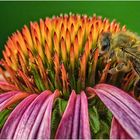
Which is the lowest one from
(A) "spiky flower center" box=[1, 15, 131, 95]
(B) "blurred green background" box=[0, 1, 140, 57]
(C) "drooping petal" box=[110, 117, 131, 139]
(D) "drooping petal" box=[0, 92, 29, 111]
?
(C) "drooping petal" box=[110, 117, 131, 139]

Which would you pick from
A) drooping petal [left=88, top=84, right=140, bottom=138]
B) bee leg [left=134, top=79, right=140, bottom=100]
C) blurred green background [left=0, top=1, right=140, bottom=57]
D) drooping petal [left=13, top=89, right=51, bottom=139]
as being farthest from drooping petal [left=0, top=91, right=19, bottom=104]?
blurred green background [left=0, top=1, right=140, bottom=57]

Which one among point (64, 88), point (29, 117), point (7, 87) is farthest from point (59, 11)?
point (29, 117)

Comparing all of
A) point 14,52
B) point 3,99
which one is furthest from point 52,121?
point 14,52

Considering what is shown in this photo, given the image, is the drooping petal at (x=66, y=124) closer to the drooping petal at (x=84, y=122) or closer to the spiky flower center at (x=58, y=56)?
the drooping petal at (x=84, y=122)

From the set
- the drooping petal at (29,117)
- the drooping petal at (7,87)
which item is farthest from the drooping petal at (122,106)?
the drooping petal at (7,87)

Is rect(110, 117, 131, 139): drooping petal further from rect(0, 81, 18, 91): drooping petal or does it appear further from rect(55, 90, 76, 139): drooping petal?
rect(0, 81, 18, 91): drooping petal

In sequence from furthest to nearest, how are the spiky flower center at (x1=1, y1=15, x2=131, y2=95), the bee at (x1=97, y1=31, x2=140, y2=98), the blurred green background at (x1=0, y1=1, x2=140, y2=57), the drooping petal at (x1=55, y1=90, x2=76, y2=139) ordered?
the blurred green background at (x1=0, y1=1, x2=140, y2=57) < the spiky flower center at (x1=1, y1=15, x2=131, y2=95) < the bee at (x1=97, y1=31, x2=140, y2=98) < the drooping petal at (x1=55, y1=90, x2=76, y2=139)

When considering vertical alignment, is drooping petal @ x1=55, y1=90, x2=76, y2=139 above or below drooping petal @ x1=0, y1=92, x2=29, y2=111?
below

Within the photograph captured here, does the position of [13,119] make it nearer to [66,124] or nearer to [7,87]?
[66,124]
